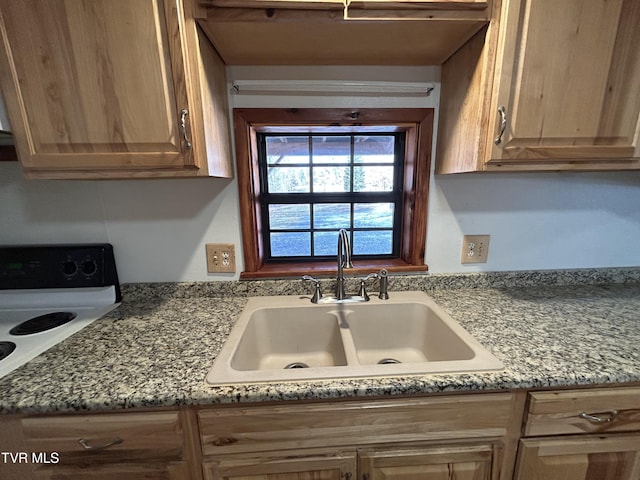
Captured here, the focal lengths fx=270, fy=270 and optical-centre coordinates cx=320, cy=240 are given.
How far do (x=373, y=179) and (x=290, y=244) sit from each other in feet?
1.73

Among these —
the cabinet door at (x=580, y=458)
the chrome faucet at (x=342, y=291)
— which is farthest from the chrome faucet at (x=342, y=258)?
the cabinet door at (x=580, y=458)

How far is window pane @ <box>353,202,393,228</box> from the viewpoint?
4.46ft

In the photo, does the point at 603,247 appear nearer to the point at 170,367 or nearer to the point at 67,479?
the point at 170,367

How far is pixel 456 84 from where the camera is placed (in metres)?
0.99

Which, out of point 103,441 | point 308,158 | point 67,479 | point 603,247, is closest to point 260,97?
point 308,158

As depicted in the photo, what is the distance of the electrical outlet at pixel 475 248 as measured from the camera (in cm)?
126

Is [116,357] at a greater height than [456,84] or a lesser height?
lesser

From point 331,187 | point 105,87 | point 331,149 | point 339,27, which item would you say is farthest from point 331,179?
point 105,87

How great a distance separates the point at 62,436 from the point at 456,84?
5.25ft

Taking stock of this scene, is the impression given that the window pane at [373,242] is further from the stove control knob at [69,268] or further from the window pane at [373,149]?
the stove control knob at [69,268]

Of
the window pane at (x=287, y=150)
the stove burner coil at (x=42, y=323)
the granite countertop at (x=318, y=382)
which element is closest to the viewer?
the granite countertop at (x=318, y=382)

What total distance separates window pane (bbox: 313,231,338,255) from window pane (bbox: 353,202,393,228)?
0.13 m

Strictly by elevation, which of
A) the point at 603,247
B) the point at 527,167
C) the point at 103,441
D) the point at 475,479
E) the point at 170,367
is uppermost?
the point at 527,167

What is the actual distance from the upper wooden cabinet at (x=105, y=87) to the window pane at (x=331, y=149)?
572mm
